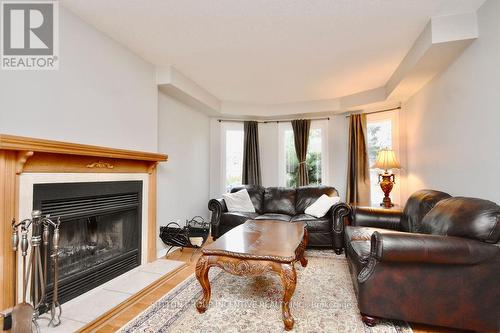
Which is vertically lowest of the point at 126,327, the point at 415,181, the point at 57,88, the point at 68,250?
the point at 126,327

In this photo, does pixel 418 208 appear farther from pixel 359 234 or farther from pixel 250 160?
pixel 250 160

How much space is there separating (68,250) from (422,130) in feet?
13.8

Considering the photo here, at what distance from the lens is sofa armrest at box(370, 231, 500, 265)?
1.51m

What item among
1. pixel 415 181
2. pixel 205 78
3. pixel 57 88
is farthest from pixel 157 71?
pixel 415 181

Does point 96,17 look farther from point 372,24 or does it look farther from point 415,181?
point 415,181

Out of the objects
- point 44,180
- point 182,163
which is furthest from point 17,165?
point 182,163

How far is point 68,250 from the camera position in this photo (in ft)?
7.06

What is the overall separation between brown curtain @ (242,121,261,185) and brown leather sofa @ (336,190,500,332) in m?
3.21

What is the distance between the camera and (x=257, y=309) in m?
1.90

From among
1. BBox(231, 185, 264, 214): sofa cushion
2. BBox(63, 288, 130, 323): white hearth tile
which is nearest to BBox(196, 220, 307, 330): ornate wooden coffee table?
BBox(63, 288, 130, 323): white hearth tile

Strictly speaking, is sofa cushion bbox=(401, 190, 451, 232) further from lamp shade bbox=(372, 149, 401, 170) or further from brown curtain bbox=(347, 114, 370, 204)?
brown curtain bbox=(347, 114, 370, 204)

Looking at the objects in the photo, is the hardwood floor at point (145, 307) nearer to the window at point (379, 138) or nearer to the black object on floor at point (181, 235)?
the black object on floor at point (181, 235)

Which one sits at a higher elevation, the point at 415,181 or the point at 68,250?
the point at 415,181

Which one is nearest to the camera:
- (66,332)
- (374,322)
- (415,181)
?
(66,332)
